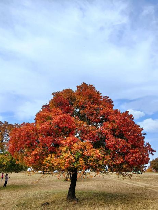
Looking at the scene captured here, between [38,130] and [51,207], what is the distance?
736 cm

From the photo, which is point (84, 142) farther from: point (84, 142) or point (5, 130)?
point (5, 130)

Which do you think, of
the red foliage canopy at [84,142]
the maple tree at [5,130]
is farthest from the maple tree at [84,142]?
the maple tree at [5,130]

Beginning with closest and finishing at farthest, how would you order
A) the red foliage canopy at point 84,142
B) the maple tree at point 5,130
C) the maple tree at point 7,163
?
1. the red foliage canopy at point 84,142
2. the maple tree at point 7,163
3. the maple tree at point 5,130

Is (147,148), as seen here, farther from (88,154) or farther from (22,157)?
(22,157)

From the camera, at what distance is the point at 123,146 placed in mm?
16875

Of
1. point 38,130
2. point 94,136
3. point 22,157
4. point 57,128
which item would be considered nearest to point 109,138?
point 94,136

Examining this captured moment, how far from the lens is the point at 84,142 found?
16.9 meters

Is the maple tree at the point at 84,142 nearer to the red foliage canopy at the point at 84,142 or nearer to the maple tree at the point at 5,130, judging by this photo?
the red foliage canopy at the point at 84,142

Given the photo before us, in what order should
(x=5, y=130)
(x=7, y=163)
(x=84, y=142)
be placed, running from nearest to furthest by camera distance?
(x=84, y=142), (x=7, y=163), (x=5, y=130)

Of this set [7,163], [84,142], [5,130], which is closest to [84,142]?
[84,142]

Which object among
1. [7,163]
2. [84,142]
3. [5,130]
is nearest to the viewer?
[84,142]

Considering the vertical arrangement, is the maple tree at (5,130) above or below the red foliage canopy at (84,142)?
above

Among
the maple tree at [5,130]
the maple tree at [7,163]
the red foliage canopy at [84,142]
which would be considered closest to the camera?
the red foliage canopy at [84,142]

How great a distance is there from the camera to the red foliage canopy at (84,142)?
16.2 metres
